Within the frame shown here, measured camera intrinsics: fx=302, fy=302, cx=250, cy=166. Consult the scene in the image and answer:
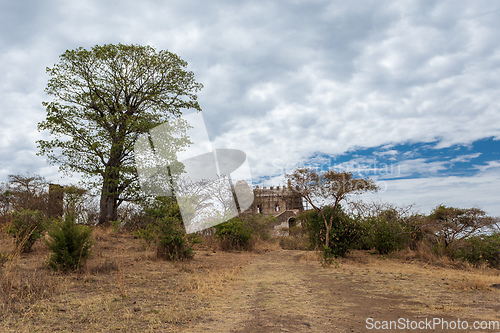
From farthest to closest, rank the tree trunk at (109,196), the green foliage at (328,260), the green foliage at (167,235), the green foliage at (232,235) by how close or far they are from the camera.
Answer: the tree trunk at (109,196) < the green foliage at (232,235) < the green foliage at (328,260) < the green foliage at (167,235)

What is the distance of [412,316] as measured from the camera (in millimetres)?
4387

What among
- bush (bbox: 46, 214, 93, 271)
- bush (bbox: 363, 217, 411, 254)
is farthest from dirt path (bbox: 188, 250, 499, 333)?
bush (bbox: 363, 217, 411, 254)

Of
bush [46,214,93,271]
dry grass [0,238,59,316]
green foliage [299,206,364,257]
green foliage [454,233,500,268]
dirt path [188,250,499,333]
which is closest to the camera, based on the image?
dirt path [188,250,499,333]

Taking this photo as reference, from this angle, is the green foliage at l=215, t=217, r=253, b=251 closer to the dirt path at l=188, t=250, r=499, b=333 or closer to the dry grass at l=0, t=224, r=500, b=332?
the dry grass at l=0, t=224, r=500, b=332

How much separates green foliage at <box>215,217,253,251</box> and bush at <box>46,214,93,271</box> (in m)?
7.67

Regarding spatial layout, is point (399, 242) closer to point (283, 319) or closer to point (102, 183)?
point (283, 319)

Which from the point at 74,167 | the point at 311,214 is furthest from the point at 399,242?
the point at 74,167

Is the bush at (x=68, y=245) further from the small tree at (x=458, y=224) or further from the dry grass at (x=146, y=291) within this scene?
the small tree at (x=458, y=224)

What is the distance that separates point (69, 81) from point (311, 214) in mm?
14078

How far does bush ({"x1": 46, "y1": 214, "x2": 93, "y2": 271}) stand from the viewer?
7.00 meters

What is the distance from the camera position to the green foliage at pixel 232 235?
575 inches

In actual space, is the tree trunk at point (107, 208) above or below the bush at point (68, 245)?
above

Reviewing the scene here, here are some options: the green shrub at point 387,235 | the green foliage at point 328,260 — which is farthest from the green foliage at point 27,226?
the green shrub at point 387,235

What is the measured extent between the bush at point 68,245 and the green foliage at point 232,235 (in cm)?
767
